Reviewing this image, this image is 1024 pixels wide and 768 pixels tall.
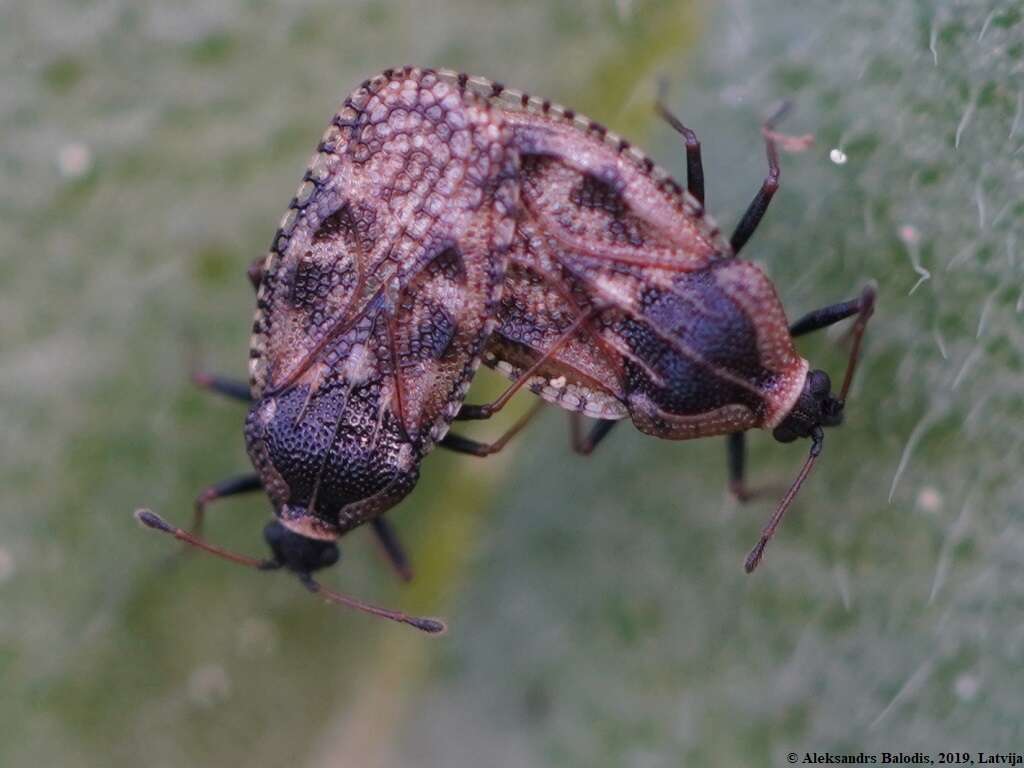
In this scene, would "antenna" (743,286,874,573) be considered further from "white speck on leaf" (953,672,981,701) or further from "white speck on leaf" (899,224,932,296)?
"white speck on leaf" (953,672,981,701)

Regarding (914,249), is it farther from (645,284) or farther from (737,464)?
(737,464)

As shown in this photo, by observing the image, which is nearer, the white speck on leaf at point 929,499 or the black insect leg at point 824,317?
the white speck on leaf at point 929,499

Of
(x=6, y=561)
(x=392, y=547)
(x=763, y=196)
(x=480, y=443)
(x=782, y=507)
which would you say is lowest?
(x=6, y=561)

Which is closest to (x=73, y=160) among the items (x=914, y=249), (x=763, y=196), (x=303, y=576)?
(x=303, y=576)

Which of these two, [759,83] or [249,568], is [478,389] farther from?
[759,83]

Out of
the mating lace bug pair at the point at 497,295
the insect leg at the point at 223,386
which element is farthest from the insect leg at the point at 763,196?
the insect leg at the point at 223,386

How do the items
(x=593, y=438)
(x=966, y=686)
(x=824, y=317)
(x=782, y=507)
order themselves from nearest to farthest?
(x=966, y=686) < (x=782, y=507) < (x=824, y=317) < (x=593, y=438)

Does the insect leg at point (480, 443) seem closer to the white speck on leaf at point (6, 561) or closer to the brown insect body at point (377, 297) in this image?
the brown insect body at point (377, 297)
